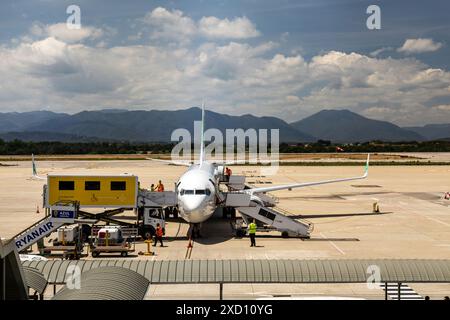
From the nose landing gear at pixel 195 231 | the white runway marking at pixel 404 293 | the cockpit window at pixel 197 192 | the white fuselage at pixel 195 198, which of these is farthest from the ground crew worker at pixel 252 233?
the white runway marking at pixel 404 293

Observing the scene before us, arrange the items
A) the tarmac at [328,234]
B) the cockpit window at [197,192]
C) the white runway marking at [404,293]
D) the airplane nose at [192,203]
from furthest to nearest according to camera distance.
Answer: the cockpit window at [197,192] < the airplane nose at [192,203] < the tarmac at [328,234] < the white runway marking at [404,293]

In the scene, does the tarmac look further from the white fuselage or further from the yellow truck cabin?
the yellow truck cabin

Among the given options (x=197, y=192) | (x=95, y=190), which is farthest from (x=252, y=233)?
(x=95, y=190)

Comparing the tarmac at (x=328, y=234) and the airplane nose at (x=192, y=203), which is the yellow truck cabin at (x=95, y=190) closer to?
the tarmac at (x=328, y=234)

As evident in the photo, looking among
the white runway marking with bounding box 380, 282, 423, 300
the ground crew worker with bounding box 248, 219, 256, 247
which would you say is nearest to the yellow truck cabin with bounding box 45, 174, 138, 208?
the ground crew worker with bounding box 248, 219, 256, 247

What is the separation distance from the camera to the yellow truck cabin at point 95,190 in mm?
39250

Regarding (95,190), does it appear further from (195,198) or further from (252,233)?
(252,233)

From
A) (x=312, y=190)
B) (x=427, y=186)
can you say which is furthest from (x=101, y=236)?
(x=427, y=186)

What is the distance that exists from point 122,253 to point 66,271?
43.2ft

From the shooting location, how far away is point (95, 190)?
3947cm

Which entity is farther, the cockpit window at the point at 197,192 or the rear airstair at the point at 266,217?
the rear airstair at the point at 266,217
